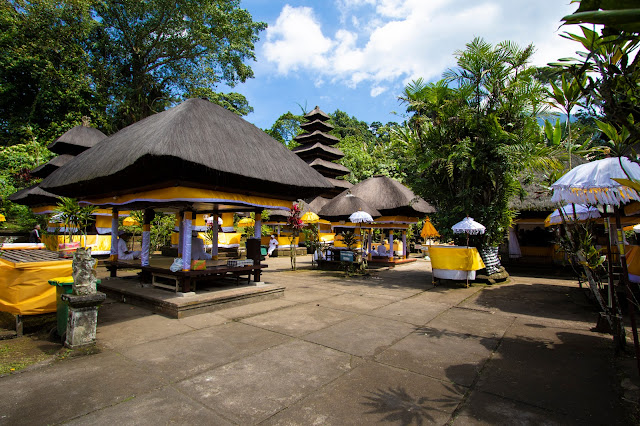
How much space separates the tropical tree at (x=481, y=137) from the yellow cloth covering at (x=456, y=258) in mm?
1430

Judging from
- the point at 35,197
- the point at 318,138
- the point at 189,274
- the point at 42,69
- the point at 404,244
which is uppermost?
the point at 42,69

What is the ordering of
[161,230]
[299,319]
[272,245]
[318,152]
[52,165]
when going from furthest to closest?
[318,152]
[272,245]
[161,230]
[52,165]
[299,319]

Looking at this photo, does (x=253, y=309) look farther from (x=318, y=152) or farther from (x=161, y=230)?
(x=318, y=152)

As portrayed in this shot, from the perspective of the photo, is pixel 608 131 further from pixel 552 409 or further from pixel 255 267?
pixel 255 267

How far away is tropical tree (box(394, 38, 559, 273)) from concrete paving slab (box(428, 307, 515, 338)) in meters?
4.52

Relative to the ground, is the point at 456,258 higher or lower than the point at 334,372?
higher

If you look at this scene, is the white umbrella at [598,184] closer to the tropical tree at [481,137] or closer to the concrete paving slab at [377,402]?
the concrete paving slab at [377,402]

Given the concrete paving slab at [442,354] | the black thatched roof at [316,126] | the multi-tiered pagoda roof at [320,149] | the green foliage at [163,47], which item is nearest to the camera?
the concrete paving slab at [442,354]

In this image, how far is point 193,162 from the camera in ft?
18.6

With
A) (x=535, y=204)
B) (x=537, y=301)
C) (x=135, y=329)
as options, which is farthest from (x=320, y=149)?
(x=135, y=329)

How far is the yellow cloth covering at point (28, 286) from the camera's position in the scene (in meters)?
4.86

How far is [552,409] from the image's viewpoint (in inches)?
117

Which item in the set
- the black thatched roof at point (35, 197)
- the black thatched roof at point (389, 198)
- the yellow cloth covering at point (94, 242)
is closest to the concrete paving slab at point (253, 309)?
the black thatched roof at point (389, 198)

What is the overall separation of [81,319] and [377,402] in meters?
4.01
